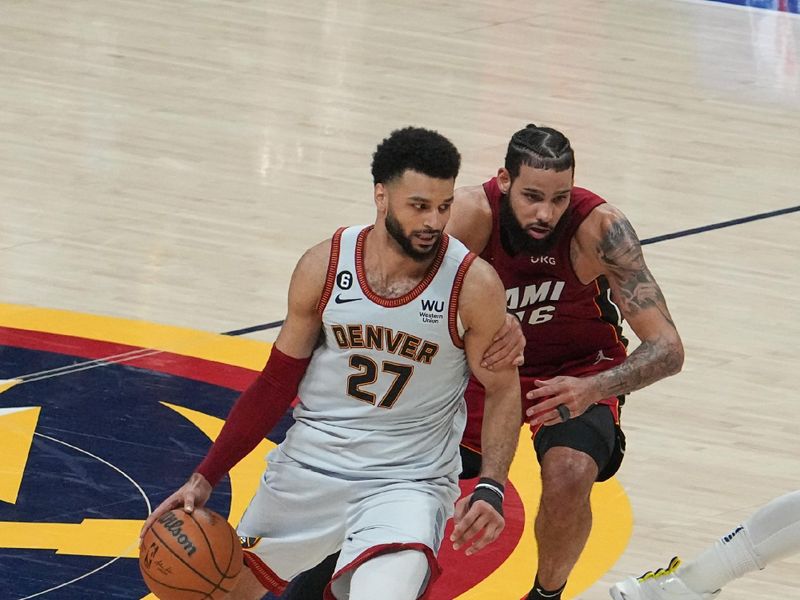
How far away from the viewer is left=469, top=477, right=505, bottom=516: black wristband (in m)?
5.05

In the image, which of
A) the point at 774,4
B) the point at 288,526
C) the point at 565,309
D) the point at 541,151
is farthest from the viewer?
the point at 774,4

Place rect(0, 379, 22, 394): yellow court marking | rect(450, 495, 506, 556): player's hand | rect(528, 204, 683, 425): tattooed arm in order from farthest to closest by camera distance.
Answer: rect(0, 379, 22, 394): yellow court marking
rect(528, 204, 683, 425): tattooed arm
rect(450, 495, 506, 556): player's hand

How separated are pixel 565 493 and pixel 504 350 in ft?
2.99

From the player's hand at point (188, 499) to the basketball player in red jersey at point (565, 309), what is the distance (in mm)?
1103

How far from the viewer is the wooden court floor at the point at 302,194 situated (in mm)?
7289

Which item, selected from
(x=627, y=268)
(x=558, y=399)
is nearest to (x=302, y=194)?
(x=627, y=268)

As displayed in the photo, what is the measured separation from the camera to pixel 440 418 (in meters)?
5.30

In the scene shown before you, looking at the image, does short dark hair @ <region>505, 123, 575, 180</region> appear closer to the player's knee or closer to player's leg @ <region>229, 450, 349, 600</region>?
the player's knee

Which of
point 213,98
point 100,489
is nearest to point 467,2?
point 213,98

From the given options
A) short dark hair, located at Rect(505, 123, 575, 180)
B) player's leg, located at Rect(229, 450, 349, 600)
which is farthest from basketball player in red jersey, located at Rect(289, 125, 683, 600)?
player's leg, located at Rect(229, 450, 349, 600)

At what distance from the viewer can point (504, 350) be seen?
Answer: 17.2ft

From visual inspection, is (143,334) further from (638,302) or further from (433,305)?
(433,305)

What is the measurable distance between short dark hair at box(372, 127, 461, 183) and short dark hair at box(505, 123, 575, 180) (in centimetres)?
73

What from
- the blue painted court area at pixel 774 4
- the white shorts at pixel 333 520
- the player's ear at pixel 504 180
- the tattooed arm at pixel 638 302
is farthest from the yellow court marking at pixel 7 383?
the blue painted court area at pixel 774 4
